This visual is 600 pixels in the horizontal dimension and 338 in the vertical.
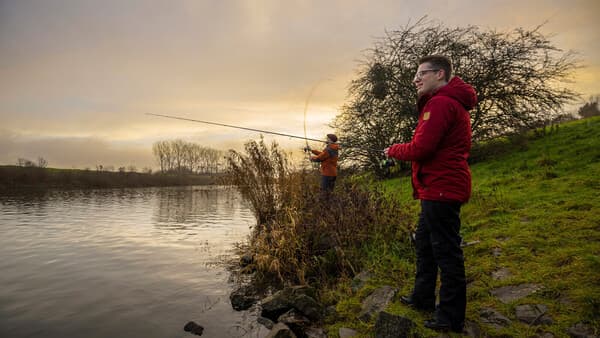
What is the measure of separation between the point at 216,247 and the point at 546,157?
9.12 m

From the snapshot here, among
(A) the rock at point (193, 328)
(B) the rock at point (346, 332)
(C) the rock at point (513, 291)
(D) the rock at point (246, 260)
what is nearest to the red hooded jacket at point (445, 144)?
(C) the rock at point (513, 291)

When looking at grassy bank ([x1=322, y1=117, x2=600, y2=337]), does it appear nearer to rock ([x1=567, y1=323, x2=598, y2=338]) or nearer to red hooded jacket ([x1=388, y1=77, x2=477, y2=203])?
rock ([x1=567, y1=323, x2=598, y2=338])

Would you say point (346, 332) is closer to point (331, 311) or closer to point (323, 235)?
point (331, 311)

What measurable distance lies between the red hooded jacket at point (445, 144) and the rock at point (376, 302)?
154 cm

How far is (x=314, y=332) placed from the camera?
388cm

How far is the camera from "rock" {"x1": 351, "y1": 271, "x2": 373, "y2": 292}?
455 cm

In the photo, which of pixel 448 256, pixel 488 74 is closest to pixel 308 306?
pixel 448 256

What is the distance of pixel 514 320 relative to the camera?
2.93 meters

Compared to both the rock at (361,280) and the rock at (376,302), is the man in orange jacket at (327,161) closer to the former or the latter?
the rock at (361,280)

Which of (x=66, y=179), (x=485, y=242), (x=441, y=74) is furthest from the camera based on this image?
(x=66, y=179)

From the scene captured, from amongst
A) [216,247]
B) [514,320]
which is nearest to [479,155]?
[216,247]

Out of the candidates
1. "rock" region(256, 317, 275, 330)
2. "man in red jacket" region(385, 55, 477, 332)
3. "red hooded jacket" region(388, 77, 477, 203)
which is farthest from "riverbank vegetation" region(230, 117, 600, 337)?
"red hooded jacket" region(388, 77, 477, 203)

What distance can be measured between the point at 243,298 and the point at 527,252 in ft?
13.3

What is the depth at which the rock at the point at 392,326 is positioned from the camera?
9.46ft
